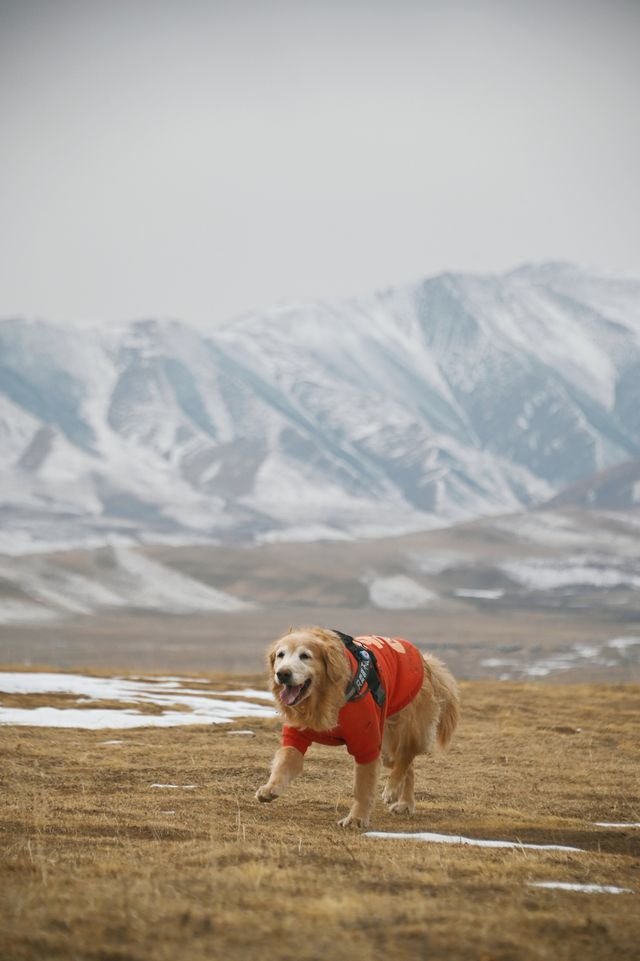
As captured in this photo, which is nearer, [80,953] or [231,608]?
[80,953]

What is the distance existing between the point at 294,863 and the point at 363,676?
3341 mm

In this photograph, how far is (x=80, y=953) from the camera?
6.43 m

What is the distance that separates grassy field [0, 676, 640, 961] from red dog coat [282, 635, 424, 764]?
844mm

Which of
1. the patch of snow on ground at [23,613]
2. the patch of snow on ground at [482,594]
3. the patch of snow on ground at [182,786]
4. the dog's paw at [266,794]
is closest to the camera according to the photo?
the dog's paw at [266,794]

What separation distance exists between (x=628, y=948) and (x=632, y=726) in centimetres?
2224

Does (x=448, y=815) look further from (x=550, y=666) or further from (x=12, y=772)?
(x=550, y=666)

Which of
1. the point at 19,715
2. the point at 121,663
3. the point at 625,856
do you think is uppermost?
the point at 625,856

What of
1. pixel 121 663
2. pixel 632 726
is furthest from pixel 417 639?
pixel 632 726

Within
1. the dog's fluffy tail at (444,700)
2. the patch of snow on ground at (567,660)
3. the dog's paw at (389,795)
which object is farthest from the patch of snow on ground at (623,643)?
the dog's paw at (389,795)

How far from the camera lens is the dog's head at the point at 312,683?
1196cm

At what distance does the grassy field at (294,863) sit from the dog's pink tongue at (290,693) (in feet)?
3.96

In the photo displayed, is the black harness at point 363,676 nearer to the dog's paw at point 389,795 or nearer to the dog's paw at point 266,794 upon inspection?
the dog's paw at point 266,794

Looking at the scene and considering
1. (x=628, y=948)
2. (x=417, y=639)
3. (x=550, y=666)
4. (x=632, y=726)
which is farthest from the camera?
(x=417, y=639)

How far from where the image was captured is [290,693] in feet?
39.2
